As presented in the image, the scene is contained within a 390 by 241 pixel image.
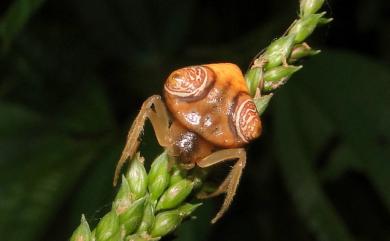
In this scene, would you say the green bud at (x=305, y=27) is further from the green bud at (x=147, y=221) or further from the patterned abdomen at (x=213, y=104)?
the green bud at (x=147, y=221)

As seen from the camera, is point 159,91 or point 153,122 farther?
point 159,91

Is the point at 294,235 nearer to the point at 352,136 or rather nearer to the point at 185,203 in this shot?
the point at 352,136

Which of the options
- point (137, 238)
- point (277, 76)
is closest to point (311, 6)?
point (277, 76)

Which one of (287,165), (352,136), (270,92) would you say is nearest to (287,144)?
(287,165)

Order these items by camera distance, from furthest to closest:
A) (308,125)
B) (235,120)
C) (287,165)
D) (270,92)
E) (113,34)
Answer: (113,34)
(308,125)
(287,165)
(270,92)
(235,120)

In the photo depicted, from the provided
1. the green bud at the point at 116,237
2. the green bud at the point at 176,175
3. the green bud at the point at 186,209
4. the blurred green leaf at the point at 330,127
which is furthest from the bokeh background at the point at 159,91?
the green bud at the point at 116,237

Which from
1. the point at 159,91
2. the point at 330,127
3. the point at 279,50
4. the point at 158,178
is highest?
the point at 279,50

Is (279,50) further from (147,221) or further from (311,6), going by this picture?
(147,221)
